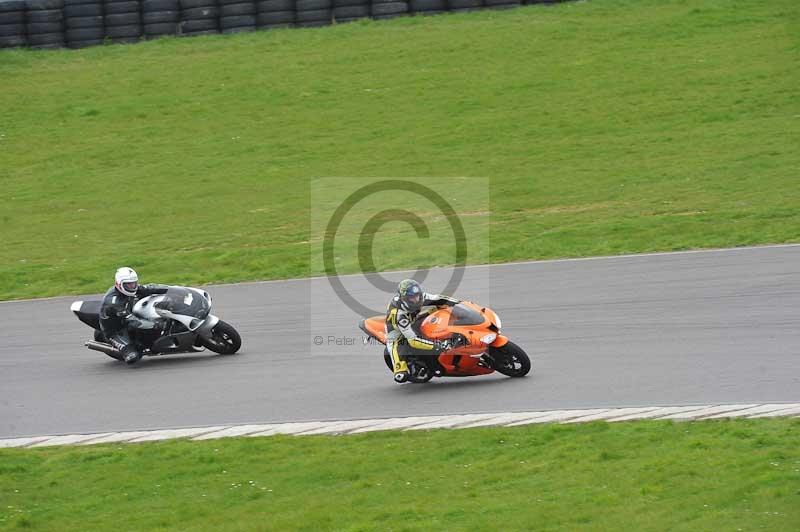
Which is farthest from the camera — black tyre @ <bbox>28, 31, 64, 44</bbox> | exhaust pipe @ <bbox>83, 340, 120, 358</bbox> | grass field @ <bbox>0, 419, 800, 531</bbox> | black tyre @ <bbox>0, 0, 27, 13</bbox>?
black tyre @ <bbox>28, 31, 64, 44</bbox>

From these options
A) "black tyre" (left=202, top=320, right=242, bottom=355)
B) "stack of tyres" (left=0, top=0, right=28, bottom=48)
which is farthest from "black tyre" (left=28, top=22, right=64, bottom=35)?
"black tyre" (left=202, top=320, right=242, bottom=355)

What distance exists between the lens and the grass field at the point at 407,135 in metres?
21.9

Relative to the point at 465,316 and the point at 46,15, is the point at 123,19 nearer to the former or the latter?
the point at 46,15

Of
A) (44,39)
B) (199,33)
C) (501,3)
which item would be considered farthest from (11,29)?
(501,3)

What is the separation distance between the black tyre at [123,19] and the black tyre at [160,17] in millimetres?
259

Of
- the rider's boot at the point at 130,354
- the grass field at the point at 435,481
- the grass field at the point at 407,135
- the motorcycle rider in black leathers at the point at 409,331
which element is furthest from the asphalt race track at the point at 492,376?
the grass field at the point at 407,135

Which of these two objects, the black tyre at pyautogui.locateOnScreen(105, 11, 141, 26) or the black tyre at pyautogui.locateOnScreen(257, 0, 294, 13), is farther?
the black tyre at pyautogui.locateOnScreen(105, 11, 141, 26)

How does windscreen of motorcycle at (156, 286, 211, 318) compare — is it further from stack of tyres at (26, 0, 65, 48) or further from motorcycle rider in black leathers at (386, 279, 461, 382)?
stack of tyres at (26, 0, 65, 48)

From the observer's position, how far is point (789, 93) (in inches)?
1144

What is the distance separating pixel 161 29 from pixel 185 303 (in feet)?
73.9

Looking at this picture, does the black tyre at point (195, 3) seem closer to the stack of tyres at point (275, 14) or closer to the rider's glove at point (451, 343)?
the stack of tyres at point (275, 14)

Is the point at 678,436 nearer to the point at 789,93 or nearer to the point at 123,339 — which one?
the point at 123,339

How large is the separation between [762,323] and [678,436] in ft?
15.5

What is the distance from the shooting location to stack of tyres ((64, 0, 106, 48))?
A: 1366 inches
